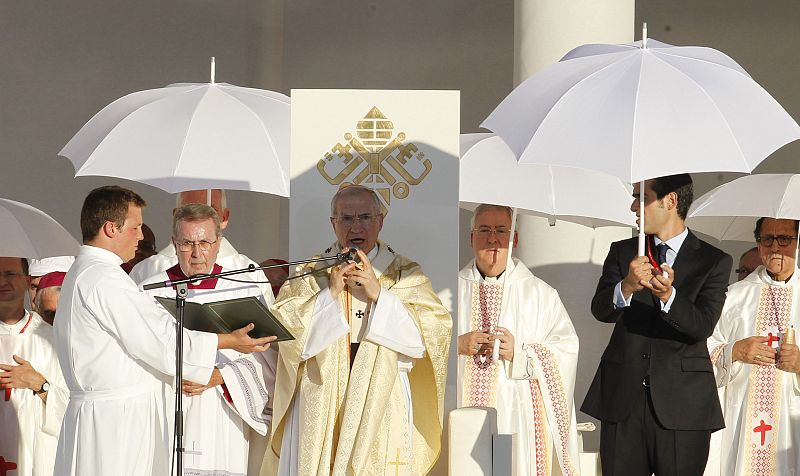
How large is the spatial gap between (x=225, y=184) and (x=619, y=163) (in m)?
2.46

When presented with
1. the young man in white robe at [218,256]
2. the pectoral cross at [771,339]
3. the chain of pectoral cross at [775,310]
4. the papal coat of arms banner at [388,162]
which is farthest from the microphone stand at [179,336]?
the chain of pectoral cross at [775,310]

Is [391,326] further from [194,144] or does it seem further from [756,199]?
[756,199]

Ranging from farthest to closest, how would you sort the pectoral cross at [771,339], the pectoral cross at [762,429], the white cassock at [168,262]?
1. the pectoral cross at [762,429]
2. the pectoral cross at [771,339]
3. the white cassock at [168,262]

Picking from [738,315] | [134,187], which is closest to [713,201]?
[738,315]

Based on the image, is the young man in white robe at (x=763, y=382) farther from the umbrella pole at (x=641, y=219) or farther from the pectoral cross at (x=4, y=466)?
the pectoral cross at (x=4, y=466)

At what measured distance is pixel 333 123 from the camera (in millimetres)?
6754

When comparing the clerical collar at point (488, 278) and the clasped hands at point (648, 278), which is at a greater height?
the clerical collar at point (488, 278)

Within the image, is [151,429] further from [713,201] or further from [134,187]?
[134,187]

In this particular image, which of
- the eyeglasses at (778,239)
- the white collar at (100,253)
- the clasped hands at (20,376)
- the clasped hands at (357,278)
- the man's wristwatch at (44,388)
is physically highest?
the eyeglasses at (778,239)

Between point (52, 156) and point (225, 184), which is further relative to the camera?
point (52, 156)

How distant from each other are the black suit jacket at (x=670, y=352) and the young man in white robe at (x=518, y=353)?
1.25m

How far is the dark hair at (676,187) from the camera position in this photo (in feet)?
20.5

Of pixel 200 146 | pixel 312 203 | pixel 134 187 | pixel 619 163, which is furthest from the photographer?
pixel 134 187

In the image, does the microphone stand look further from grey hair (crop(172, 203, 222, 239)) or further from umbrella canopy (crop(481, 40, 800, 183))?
umbrella canopy (crop(481, 40, 800, 183))
